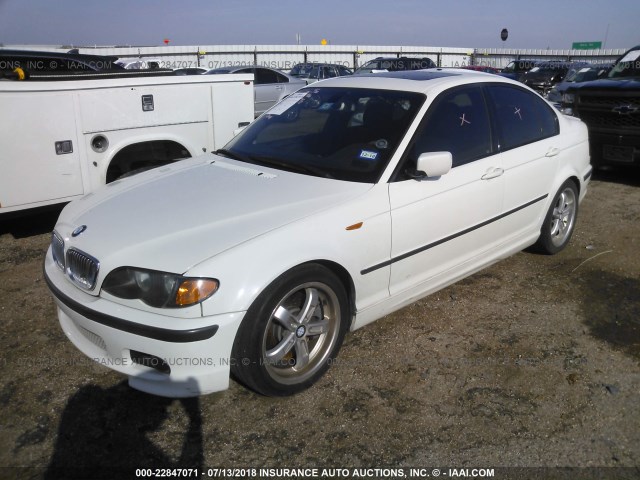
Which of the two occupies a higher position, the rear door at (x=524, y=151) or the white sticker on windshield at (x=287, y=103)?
the white sticker on windshield at (x=287, y=103)

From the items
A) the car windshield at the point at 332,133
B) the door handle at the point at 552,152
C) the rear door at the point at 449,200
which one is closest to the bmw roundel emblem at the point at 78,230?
the car windshield at the point at 332,133

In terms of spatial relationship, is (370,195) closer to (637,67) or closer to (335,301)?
Result: (335,301)

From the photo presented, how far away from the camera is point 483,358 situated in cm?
342

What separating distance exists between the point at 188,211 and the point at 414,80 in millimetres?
1915

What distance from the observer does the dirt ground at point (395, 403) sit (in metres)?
2.60

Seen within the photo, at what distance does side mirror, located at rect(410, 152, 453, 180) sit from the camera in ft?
10.5

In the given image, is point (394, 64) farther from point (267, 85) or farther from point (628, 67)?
point (628, 67)

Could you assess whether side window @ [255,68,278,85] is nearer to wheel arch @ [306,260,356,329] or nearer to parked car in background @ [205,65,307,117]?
parked car in background @ [205,65,307,117]

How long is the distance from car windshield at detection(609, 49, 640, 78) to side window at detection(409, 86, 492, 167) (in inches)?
237

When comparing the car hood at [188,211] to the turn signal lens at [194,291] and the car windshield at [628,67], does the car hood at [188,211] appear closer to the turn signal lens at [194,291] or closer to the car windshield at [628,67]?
the turn signal lens at [194,291]

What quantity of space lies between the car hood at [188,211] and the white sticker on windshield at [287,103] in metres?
0.78

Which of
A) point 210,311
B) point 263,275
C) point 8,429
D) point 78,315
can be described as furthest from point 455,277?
point 8,429

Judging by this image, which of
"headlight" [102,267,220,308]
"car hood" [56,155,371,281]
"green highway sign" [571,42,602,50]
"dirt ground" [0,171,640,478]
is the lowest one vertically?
"dirt ground" [0,171,640,478]

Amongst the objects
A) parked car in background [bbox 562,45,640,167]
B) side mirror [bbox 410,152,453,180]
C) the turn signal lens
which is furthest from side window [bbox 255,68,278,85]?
the turn signal lens
